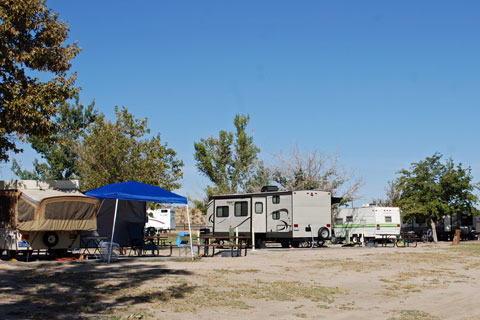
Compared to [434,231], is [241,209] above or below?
above

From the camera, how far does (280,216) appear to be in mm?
26047

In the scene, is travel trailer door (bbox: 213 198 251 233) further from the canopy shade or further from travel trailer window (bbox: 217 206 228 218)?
the canopy shade

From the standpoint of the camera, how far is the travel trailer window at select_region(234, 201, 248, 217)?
87.4 feet

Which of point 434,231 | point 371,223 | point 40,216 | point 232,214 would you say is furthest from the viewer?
point 434,231

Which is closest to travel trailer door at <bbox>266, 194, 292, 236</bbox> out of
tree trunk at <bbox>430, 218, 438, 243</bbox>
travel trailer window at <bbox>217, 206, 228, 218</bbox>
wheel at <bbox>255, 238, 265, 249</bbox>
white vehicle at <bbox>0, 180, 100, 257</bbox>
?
wheel at <bbox>255, 238, 265, 249</bbox>

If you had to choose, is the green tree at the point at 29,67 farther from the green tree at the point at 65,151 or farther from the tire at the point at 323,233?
the green tree at the point at 65,151

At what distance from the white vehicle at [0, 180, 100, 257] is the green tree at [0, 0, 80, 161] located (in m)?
1.57

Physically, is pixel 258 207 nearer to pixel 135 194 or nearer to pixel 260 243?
pixel 260 243

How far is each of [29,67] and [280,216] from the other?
13.7m

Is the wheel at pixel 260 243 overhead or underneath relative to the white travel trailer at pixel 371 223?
underneath

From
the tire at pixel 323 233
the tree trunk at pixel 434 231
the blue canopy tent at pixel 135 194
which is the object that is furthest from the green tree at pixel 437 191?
the blue canopy tent at pixel 135 194

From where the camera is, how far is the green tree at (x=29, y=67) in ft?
50.6

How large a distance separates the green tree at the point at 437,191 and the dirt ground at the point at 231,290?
21.0 meters

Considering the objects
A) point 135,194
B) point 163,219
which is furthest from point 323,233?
point 163,219
